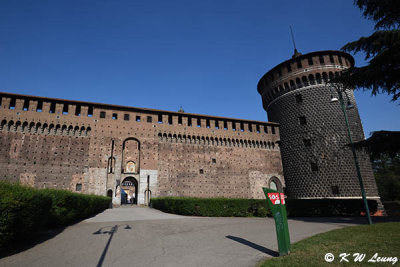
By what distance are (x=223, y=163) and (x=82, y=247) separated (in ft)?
73.0

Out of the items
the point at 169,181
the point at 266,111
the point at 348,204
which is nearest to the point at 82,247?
the point at 348,204

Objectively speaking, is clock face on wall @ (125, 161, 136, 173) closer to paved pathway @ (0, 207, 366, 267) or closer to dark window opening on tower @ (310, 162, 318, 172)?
paved pathway @ (0, 207, 366, 267)

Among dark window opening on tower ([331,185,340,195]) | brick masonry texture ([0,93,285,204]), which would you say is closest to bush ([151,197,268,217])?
brick masonry texture ([0,93,285,204])

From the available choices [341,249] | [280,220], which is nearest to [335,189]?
[341,249]

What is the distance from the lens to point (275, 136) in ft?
98.0

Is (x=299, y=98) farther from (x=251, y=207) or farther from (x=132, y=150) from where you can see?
(x=132, y=150)

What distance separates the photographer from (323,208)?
15.6 metres

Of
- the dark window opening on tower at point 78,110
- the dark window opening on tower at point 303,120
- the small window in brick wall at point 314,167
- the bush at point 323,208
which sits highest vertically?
the dark window opening on tower at point 78,110

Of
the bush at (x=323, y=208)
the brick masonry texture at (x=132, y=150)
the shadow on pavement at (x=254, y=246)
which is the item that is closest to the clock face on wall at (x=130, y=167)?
the brick masonry texture at (x=132, y=150)

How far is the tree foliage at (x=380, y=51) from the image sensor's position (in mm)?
8734

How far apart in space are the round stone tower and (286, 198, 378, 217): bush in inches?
321

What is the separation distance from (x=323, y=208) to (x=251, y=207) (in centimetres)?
535

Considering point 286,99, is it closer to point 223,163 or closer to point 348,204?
point 223,163

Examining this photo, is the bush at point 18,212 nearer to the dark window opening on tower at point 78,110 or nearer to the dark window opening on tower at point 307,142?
the dark window opening on tower at point 78,110
